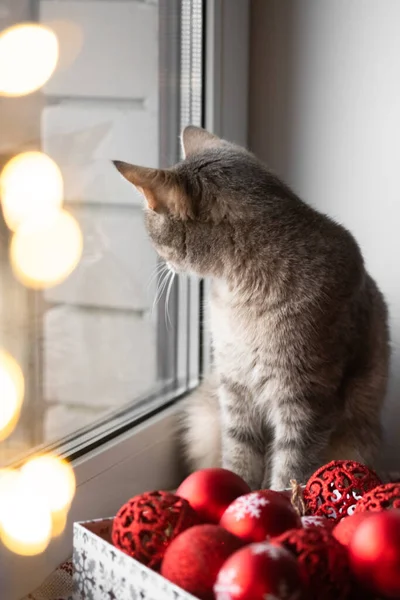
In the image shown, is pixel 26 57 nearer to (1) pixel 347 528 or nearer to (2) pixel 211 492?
(2) pixel 211 492

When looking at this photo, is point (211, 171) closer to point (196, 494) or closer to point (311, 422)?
point (311, 422)

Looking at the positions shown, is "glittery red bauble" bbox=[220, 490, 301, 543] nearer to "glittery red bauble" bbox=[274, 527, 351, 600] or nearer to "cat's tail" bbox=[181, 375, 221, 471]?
"glittery red bauble" bbox=[274, 527, 351, 600]

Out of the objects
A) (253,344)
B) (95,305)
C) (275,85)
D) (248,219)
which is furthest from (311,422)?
(275,85)

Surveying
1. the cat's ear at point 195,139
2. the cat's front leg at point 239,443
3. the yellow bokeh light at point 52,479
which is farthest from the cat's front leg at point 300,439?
the cat's ear at point 195,139

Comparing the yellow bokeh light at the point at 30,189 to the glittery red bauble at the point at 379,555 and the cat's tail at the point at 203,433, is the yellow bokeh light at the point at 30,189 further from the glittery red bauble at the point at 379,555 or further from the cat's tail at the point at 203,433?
the glittery red bauble at the point at 379,555

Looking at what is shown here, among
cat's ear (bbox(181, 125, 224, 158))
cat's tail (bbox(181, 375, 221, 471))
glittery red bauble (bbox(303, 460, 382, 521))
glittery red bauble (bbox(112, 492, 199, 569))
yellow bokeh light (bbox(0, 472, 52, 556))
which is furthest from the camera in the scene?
cat's tail (bbox(181, 375, 221, 471))

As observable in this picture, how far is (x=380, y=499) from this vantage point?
0.79 m

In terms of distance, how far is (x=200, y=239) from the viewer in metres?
1.17


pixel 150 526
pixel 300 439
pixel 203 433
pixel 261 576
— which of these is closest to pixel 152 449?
pixel 203 433

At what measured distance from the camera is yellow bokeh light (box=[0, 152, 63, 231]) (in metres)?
1.07

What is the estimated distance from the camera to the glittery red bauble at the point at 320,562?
664 millimetres

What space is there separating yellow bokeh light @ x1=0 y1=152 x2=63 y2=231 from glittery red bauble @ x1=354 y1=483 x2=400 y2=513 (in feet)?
2.02

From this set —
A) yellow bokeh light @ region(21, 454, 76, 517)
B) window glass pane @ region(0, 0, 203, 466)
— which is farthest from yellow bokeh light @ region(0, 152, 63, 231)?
yellow bokeh light @ region(21, 454, 76, 517)

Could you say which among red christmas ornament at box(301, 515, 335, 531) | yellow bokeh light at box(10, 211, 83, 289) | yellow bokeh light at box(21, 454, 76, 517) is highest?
yellow bokeh light at box(10, 211, 83, 289)
